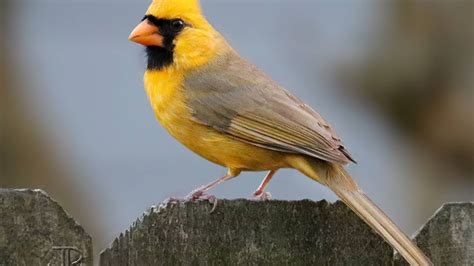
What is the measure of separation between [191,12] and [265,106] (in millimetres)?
639

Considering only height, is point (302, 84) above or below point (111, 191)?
above

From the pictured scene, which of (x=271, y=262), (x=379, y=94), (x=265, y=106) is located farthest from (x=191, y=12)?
(x=379, y=94)

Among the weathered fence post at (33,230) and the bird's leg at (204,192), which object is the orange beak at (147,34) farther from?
the weathered fence post at (33,230)

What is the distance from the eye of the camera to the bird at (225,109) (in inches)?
180

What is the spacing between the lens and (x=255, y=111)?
4.94m

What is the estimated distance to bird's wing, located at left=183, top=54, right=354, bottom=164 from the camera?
4.57 meters

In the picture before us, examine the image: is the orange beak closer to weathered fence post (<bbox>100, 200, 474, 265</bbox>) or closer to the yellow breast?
the yellow breast

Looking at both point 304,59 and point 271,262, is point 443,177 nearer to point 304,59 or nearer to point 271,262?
point 304,59

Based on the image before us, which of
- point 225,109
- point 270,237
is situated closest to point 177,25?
point 225,109

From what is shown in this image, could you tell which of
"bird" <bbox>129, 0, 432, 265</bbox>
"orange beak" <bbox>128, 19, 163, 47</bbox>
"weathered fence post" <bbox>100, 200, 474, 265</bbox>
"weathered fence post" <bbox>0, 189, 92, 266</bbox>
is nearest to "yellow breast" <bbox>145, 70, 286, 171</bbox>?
"bird" <bbox>129, 0, 432, 265</bbox>

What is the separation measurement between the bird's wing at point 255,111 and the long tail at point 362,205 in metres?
0.08

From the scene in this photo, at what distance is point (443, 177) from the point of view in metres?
7.79

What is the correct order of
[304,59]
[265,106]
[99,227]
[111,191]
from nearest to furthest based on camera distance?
[265,106], [99,227], [304,59], [111,191]

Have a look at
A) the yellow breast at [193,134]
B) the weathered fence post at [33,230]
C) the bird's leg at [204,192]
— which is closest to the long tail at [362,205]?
the yellow breast at [193,134]
